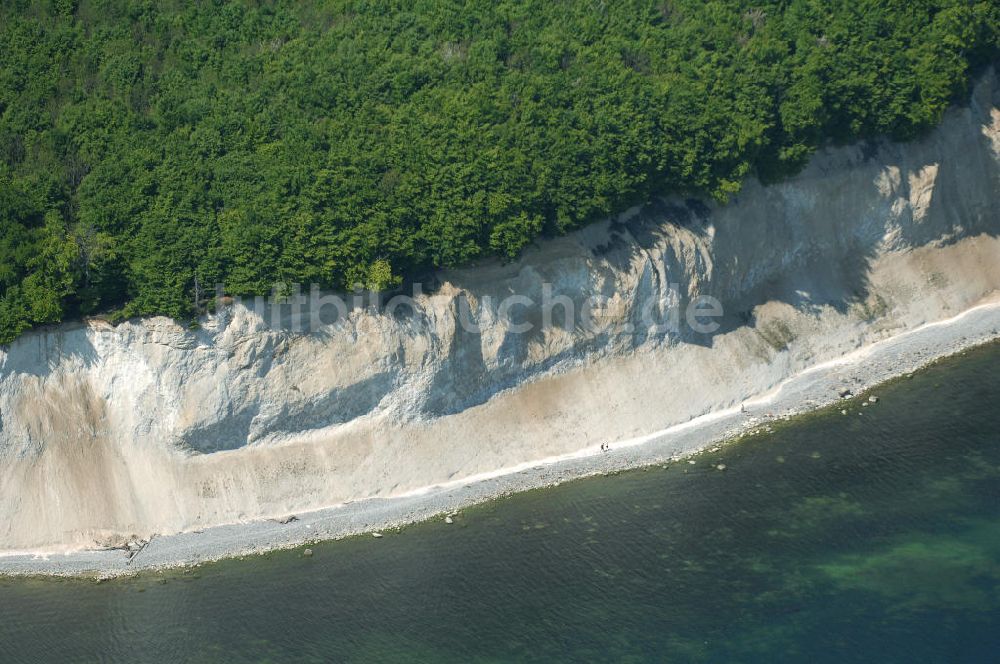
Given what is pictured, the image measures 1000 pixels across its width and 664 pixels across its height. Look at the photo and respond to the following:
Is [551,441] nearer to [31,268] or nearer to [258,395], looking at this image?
[258,395]

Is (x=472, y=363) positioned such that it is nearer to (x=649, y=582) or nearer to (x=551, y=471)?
(x=551, y=471)

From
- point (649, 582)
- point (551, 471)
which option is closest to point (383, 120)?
point (551, 471)

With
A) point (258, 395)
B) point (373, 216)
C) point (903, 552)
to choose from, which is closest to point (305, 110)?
point (373, 216)

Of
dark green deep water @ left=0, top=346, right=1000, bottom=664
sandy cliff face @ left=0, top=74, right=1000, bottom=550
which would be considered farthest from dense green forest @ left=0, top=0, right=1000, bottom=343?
dark green deep water @ left=0, top=346, right=1000, bottom=664

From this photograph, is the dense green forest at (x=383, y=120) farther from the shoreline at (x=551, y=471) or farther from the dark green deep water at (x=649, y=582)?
the dark green deep water at (x=649, y=582)

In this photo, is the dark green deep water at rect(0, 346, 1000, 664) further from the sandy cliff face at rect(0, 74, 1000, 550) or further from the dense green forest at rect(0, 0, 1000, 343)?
the dense green forest at rect(0, 0, 1000, 343)
